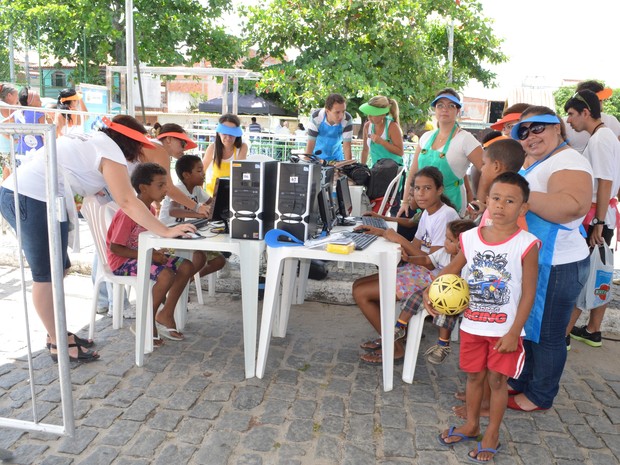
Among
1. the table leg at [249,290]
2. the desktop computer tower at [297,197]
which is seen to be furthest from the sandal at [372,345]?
the desktop computer tower at [297,197]

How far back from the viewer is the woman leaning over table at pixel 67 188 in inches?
127

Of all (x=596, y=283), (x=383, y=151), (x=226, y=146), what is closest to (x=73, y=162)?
(x=226, y=146)

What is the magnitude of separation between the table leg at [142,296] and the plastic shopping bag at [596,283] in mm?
3052

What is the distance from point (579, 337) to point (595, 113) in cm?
179

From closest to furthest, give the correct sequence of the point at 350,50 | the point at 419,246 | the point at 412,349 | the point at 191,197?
the point at 412,349 < the point at 419,246 < the point at 191,197 < the point at 350,50

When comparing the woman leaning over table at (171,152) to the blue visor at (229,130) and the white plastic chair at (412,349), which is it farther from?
the white plastic chair at (412,349)

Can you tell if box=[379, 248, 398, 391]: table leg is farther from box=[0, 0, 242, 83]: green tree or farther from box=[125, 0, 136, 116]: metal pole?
box=[0, 0, 242, 83]: green tree

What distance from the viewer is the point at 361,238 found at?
343 centimetres

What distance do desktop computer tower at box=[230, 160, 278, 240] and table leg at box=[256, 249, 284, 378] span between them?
212mm

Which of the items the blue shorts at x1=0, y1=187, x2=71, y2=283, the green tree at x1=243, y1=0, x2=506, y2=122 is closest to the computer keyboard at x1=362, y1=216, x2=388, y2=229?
the blue shorts at x1=0, y1=187, x2=71, y2=283

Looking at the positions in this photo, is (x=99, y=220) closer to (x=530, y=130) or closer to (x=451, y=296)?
(x=451, y=296)

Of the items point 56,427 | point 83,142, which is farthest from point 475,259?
point 83,142

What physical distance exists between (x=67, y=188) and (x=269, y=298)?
141 cm

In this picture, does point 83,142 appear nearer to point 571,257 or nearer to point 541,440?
point 571,257
